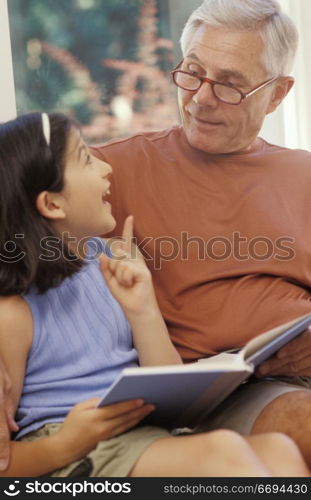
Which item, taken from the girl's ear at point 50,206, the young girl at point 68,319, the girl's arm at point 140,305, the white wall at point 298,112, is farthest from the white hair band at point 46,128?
the white wall at point 298,112

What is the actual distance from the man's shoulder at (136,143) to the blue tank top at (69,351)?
0.41 metres

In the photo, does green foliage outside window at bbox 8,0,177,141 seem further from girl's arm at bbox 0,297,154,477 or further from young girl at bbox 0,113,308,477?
girl's arm at bbox 0,297,154,477

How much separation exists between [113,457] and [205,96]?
918 millimetres

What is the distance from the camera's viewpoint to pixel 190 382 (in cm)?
129

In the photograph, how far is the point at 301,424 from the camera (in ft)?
5.05

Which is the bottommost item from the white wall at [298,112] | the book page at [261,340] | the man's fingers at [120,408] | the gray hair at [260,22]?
the man's fingers at [120,408]

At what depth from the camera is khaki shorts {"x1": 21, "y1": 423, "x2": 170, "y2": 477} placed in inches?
53.6

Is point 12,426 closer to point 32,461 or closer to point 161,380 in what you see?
point 32,461

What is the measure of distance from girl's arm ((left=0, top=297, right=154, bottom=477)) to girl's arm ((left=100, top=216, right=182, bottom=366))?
208 millimetres

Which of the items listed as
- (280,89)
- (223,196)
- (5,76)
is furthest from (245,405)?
(5,76)

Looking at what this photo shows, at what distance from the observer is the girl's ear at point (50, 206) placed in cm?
156

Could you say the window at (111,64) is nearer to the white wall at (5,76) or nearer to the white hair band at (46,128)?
the white wall at (5,76)

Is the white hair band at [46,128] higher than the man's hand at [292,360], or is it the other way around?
the white hair band at [46,128]

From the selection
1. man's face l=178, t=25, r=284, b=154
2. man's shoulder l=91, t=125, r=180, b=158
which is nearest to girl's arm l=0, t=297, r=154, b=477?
man's shoulder l=91, t=125, r=180, b=158
